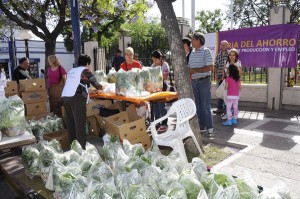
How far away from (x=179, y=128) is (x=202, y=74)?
1.35m

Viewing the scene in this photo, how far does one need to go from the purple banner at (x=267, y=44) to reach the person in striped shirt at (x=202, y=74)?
3042mm

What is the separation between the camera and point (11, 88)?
21.4 ft

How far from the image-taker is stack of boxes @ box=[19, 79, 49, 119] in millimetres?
6512

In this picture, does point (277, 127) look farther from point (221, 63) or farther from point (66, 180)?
point (66, 180)

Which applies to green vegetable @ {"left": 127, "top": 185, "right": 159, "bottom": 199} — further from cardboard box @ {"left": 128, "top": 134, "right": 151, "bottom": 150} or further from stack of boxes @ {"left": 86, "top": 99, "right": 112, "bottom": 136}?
stack of boxes @ {"left": 86, "top": 99, "right": 112, "bottom": 136}

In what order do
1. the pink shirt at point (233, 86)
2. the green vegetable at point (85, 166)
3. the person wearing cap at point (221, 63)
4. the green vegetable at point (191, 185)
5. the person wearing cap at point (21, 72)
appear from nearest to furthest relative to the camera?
the green vegetable at point (191, 185) → the green vegetable at point (85, 166) → the pink shirt at point (233, 86) → the person wearing cap at point (221, 63) → the person wearing cap at point (21, 72)

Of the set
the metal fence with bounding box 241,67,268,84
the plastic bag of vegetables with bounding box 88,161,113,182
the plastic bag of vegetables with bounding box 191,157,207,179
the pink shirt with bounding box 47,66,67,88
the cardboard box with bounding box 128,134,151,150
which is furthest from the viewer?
the metal fence with bounding box 241,67,268,84

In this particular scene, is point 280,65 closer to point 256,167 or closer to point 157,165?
point 256,167

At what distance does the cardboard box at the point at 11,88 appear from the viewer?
6504mm

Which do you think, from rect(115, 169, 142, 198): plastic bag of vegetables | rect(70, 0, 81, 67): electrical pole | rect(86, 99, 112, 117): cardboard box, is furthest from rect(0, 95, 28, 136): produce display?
rect(70, 0, 81, 67): electrical pole

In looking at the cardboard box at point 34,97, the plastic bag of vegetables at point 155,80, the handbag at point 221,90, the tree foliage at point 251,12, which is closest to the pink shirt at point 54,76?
the cardboard box at point 34,97

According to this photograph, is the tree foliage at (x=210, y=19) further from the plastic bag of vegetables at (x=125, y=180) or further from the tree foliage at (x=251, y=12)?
the plastic bag of vegetables at (x=125, y=180)

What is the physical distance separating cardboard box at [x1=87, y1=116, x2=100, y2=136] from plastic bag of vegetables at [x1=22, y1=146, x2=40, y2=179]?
2323mm

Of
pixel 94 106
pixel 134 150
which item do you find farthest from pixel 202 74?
pixel 134 150
